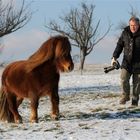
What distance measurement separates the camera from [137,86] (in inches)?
480

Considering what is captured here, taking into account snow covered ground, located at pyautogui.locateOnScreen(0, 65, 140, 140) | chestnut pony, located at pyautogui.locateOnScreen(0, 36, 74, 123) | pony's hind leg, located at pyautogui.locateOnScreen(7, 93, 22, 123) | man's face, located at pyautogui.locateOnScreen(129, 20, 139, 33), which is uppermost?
man's face, located at pyautogui.locateOnScreen(129, 20, 139, 33)

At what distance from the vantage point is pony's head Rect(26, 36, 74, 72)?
9680mm

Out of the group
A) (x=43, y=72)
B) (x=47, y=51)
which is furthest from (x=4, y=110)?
(x=47, y=51)

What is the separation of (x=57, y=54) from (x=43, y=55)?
0.28 m

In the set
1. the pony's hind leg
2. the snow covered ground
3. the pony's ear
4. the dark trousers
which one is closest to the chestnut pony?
the pony's ear

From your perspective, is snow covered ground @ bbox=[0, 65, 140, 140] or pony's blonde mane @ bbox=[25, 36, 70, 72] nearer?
snow covered ground @ bbox=[0, 65, 140, 140]

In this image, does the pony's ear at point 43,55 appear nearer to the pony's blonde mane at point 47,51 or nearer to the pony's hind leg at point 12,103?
the pony's blonde mane at point 47,51

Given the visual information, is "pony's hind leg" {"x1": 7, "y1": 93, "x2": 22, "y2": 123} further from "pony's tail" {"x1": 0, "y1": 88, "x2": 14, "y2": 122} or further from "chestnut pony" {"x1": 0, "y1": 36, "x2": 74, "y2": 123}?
"chestnut pony" {"x1": 0, "y1": 36, "x2": 74, "y2": 123}

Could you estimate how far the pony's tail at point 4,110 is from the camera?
10703 mm

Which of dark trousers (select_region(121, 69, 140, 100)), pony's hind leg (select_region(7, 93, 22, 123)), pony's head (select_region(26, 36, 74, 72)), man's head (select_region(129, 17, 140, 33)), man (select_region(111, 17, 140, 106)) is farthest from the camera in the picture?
dark trousers (select_region(121, 69, 140, 100))

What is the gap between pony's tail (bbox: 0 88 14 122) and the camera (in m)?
10.7

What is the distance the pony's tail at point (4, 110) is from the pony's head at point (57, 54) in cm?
122

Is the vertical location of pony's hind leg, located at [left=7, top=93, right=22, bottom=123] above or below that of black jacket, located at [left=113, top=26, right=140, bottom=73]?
below

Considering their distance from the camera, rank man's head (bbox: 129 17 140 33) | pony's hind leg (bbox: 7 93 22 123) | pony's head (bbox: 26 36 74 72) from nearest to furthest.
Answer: pony's head (bbox: 26 36 74 72) < pony's hind leg (bbox: 7 93 22 123) < man's head (bbox: 129 17 140 33)
